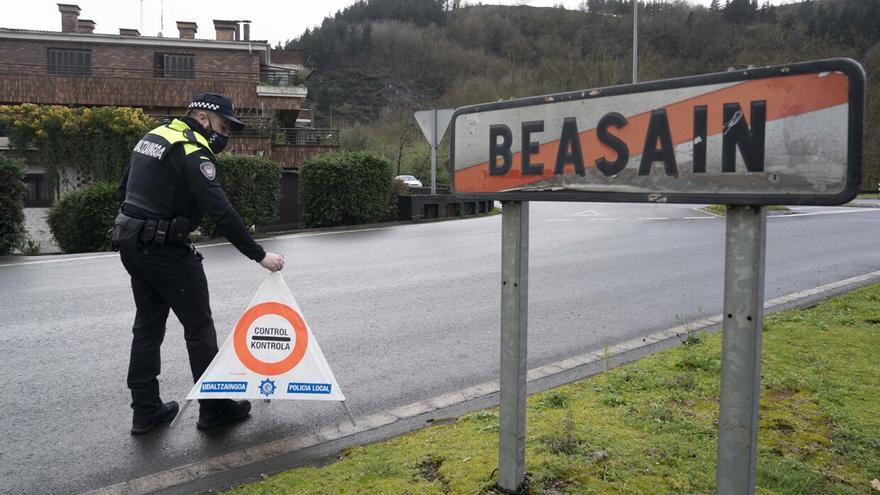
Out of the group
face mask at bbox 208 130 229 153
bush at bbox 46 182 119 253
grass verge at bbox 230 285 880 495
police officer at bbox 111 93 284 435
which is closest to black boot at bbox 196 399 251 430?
police officer at bbox 111 93 284 435

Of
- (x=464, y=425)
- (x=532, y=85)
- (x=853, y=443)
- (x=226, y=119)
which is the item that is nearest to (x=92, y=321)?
(x=226, y=119)

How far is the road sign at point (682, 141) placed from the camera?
6.08 feet

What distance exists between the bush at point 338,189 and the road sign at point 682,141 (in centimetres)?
1453

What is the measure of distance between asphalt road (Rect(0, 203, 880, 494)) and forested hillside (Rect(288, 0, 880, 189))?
21.6 m

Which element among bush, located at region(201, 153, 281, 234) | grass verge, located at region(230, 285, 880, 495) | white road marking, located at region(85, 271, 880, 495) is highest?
bush, located at region(201, 153, 281, 234)

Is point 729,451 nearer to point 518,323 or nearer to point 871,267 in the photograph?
point 518,323

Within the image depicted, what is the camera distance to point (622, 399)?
4.25 metres

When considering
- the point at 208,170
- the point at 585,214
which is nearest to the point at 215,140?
the point at 208,170

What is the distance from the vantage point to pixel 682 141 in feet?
7.01

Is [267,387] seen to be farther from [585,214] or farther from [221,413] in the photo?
[585,214]

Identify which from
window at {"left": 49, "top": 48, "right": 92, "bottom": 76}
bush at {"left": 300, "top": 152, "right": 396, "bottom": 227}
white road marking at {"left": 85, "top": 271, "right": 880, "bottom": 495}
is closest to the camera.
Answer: white road marking at {"left": 85, "top": 271, "right": 880, "bottom": 495}

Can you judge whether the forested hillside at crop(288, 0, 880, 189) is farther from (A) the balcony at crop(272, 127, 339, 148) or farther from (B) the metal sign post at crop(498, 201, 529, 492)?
(B) the metal sign post at crop(498, 201, 529, 492)

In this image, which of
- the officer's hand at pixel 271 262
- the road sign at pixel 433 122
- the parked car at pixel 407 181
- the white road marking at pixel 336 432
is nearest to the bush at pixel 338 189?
the road sign at pixel 433 122

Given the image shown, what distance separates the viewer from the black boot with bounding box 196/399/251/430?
Answer: 437 cm
